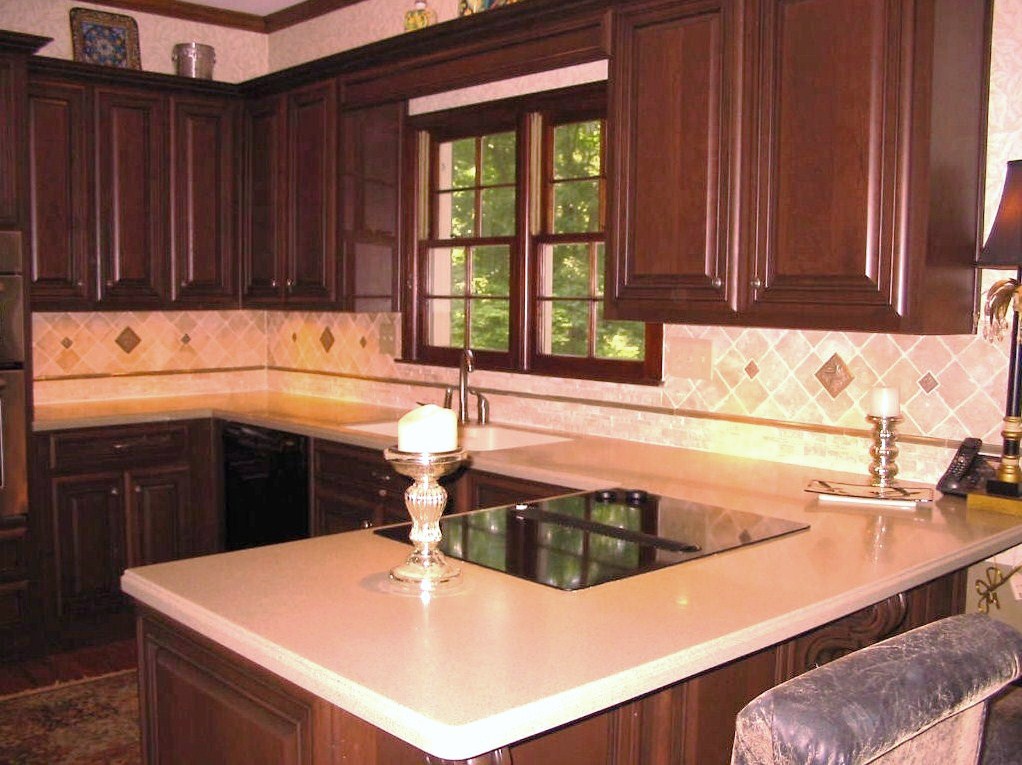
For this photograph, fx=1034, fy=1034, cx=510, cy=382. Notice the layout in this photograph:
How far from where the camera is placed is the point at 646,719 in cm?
182

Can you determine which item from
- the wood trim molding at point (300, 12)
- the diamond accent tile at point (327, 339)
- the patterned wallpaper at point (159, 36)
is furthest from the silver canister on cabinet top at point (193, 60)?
the diamond accent tile at point (327, 339)

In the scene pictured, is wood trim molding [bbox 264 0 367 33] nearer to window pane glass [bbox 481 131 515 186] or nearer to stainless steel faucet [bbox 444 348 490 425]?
window pane glass [bbox 481 131 515 186]

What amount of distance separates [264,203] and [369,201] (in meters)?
0.64

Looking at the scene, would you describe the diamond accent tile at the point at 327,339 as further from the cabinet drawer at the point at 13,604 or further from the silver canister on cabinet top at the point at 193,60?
the cabinet drawer at the point at 13,604

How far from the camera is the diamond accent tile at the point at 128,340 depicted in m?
4.83

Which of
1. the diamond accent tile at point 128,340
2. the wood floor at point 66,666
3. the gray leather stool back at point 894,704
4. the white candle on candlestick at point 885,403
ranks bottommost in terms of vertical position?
the wood floor at point 66,666

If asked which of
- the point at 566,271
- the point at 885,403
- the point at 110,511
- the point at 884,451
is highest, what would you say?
the point at 566,271

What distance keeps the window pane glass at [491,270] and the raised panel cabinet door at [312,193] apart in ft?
2.02

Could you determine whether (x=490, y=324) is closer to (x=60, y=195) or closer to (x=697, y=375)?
(x=697, y=375)

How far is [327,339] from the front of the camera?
16.4 feet

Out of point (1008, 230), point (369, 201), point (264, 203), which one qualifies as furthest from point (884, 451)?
point (264, 203)

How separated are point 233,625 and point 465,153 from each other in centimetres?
300

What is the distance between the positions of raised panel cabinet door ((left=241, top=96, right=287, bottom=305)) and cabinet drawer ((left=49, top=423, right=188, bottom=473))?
0.79 metres

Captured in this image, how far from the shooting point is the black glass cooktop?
1.94 m
